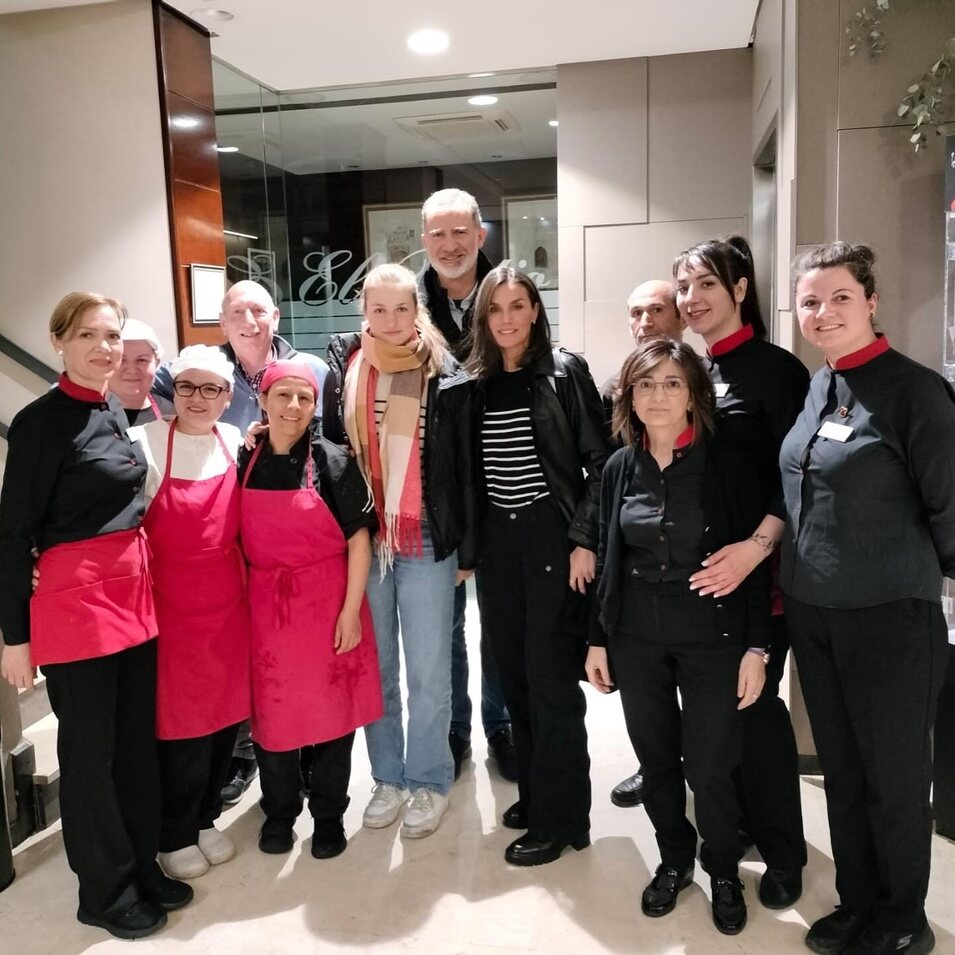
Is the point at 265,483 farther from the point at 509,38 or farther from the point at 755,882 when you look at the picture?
the point at 509,38

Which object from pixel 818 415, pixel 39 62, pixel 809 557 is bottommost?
pixel 809 557

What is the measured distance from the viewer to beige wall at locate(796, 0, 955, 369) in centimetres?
240

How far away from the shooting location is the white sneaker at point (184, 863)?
89.4 inches

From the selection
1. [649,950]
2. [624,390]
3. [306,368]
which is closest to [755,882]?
[649,950]

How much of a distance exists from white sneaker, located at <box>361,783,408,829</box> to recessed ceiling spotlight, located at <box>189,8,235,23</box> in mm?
3068

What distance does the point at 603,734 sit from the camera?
308 centimetres

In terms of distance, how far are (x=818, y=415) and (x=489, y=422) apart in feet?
2.61

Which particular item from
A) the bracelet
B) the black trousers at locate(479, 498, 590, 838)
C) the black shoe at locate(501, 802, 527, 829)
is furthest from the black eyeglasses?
the black shoe at locate(501, 802, 527, 829)

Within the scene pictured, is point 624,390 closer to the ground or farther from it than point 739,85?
closer to the ground

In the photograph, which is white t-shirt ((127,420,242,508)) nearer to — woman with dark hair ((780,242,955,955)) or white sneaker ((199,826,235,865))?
Answer: white sneaker ((199,826,235,865))

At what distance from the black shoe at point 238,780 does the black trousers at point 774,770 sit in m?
1.52

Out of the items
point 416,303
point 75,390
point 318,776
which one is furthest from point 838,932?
point 75,390

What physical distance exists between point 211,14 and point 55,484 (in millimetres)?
2544

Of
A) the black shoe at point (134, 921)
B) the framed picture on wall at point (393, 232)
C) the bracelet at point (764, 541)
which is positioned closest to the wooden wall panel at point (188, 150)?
the framed picture on wall at point (393, 232)
